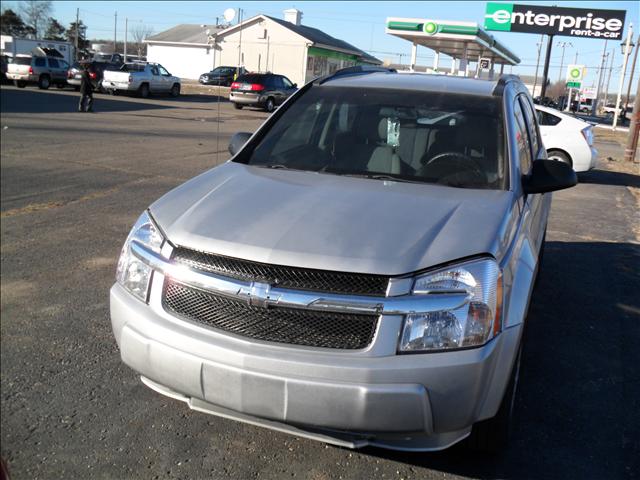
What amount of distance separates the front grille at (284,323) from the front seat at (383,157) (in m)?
1.43

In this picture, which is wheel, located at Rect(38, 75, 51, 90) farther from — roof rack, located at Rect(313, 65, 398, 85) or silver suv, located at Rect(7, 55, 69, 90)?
roof rack, located at Rect(313, 65, 398, 85)

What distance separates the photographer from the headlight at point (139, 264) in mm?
2799

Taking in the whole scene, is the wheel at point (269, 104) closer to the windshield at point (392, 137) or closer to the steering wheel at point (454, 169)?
the windshield at point (392, 137)

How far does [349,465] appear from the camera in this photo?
290 centimetres

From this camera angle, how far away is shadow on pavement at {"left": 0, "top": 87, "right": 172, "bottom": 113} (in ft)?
63.6

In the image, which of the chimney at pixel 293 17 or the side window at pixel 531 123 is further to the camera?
the chimney at pixel 293 17

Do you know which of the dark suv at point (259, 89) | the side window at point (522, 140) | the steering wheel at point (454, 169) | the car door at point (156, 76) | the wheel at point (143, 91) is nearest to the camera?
the steering wheel at point (454, 169)

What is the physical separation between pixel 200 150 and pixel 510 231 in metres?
11.8

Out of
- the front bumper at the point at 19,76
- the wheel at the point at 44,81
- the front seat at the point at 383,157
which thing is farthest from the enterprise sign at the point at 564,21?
the front seat at the point at 383,157

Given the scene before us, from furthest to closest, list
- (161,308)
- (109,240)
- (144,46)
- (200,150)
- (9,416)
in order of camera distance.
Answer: (200,150) < (109,240) < (144,46) < (9,416) < (161,308)

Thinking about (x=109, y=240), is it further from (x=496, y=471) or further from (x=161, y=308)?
(x=496, y=471)

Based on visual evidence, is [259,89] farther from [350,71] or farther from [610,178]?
[350,71]

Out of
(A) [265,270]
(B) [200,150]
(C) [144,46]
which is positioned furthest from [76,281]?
(B) [200,150]

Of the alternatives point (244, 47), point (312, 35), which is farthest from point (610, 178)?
point (244, 47)
